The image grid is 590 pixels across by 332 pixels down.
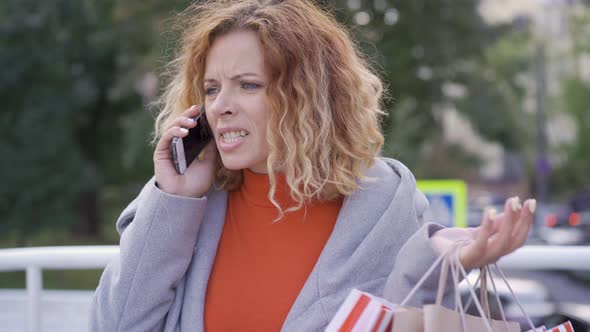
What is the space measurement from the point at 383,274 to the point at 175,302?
1.78 feet

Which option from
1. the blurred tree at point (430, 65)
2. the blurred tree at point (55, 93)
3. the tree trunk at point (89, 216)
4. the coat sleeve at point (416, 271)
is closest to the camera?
the coat sleeve at point (416, 271)

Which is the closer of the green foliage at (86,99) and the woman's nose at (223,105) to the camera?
the woman's nose at (223,105)

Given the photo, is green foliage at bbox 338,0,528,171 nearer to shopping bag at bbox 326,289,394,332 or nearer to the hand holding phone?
the hand holding phone

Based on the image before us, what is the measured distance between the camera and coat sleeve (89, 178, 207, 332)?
6.63ft

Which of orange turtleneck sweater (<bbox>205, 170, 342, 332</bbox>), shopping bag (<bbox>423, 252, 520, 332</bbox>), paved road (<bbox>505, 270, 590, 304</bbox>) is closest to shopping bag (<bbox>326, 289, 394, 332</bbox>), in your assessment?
shopping bag (<bbox>423, 252, 520, 332</bbox>)

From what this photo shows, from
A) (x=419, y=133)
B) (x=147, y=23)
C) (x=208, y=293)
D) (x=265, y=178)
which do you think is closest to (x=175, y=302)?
(x=208, y=293)

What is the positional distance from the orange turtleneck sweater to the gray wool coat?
4cm

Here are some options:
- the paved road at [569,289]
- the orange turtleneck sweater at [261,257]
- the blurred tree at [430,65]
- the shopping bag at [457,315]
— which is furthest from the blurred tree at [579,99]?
the shopping bag at [457,315]

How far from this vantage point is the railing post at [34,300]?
2658 millimetres

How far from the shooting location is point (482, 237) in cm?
159

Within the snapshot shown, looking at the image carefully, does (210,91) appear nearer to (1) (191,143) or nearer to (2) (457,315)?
(1) (191,143)

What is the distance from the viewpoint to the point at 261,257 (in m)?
2.10

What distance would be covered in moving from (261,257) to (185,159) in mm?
326

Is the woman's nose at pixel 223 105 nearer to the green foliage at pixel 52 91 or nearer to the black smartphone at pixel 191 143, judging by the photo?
the black smartphone at pixel 191 143
